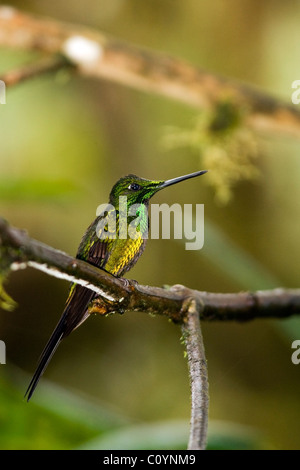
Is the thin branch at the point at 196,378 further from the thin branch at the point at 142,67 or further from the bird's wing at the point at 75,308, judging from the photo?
the thin branch at the point at 142,67

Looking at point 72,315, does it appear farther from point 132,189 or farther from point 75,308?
point 132,189

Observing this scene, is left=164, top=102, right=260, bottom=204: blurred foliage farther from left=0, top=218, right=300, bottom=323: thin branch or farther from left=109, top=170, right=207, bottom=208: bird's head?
left=109, top=170, right=207, bottom=208: bird's head

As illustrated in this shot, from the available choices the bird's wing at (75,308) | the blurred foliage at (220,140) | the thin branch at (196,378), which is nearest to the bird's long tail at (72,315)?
the bird's wing at (75,308)

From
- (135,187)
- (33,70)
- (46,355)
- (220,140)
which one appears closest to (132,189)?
(135,187)
